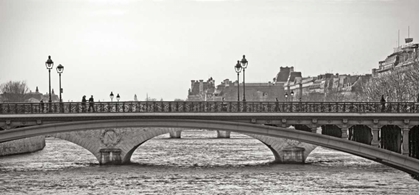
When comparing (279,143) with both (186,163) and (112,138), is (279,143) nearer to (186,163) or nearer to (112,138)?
(186,163)

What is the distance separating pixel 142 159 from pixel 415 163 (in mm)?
22933

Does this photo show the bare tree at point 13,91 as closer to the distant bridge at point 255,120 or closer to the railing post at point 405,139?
the distant bridge at point 255,120

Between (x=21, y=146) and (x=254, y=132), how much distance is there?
28940 mm

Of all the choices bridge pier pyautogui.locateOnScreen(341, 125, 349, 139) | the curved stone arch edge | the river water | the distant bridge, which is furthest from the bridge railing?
the river water

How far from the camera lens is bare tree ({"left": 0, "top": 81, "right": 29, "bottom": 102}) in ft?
290

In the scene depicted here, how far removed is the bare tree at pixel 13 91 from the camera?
290 ft

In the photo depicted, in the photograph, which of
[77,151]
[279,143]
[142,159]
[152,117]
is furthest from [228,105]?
[77,151]

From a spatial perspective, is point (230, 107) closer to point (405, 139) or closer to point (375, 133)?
point (375, 133)

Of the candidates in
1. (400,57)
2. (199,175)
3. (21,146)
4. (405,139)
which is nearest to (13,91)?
(21,146)

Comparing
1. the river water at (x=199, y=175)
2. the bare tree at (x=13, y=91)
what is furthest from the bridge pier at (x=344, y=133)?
the bare tree at (x=13, y=91)

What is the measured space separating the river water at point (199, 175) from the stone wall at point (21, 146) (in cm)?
148

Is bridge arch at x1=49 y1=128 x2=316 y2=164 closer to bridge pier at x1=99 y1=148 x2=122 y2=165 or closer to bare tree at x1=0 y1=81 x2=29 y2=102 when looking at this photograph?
bridge pier at x1=99 y1=148 x2=122 y2=165

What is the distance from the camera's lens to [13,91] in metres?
94.4

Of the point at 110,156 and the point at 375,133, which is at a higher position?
the point at 375,133
